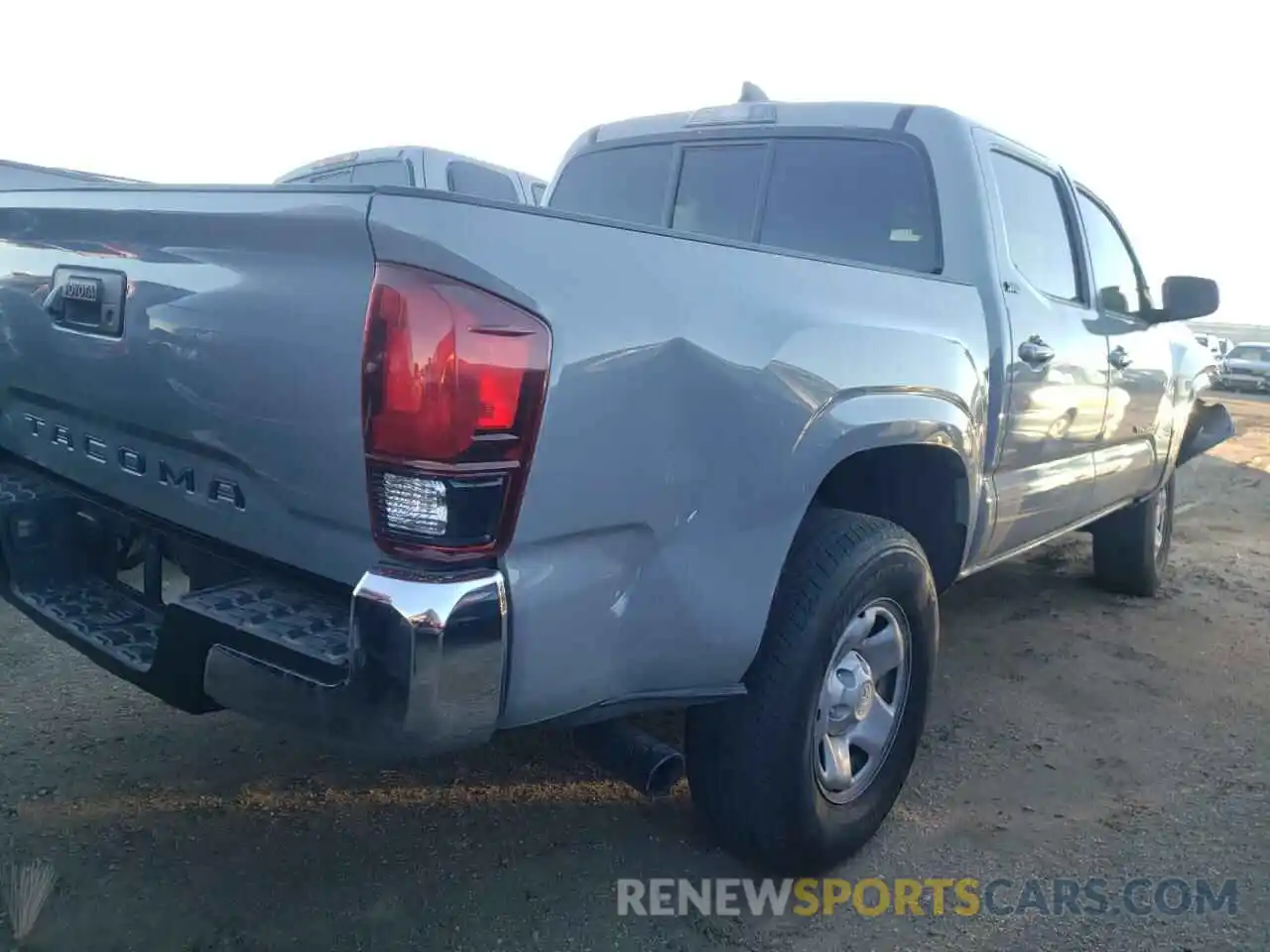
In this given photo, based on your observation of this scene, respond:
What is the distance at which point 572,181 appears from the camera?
13.6 feet

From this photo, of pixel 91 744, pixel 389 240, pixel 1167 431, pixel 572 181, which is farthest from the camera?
pixel 1167 431

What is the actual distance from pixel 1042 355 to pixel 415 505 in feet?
8.01

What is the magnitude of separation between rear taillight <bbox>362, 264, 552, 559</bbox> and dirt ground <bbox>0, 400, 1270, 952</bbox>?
1.11m

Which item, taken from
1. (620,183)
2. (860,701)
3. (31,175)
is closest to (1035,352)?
(860,701)

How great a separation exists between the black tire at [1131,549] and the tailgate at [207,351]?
172 inches

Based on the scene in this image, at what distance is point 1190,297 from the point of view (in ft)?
14.8

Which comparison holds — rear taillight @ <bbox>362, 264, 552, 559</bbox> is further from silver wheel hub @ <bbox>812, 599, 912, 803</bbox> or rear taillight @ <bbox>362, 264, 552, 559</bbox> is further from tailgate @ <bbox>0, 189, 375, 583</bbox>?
silver wheel hub @ <bbox>812, 599, 912, 803</bbox>

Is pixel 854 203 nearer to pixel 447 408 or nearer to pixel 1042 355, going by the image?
pixel 1042 355

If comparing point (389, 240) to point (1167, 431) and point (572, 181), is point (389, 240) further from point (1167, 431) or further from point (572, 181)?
point (1167, 431)

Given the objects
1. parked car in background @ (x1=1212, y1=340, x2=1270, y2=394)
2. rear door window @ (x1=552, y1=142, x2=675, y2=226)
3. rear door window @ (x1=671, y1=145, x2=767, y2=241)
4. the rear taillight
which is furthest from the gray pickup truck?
parked car in background @ (x1=1212, y1=340, x2=1270, y2=394)

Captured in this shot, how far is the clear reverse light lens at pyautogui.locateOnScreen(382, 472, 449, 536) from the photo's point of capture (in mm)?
1723

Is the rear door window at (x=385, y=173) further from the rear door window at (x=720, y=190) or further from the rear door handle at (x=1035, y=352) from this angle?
the rear door handle at (x=1035, y=352)

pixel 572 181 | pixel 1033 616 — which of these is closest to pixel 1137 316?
pixel 1033 616

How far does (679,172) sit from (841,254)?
0.73m
